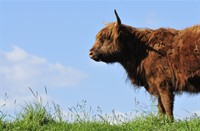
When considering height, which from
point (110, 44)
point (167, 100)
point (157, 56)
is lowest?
point (167, 100)

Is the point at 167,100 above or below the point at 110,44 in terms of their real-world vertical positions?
below

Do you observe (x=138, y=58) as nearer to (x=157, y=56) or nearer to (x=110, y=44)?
(x=157, y=56)

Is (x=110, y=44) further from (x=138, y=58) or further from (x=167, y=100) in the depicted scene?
(x=167, y=100)

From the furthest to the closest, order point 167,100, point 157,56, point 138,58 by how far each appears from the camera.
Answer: point 138,58
point 157,56
point 167,100

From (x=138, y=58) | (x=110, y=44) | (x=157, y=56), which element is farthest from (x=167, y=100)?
(x=110, y=44)

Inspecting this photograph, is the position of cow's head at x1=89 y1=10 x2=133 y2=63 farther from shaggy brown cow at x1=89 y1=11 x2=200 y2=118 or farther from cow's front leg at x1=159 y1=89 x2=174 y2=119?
cow's front leg at x1=159 y1=89 x2=174 y2=119

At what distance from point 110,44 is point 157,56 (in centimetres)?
119

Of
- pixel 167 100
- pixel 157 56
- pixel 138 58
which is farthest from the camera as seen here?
pixel 138 58

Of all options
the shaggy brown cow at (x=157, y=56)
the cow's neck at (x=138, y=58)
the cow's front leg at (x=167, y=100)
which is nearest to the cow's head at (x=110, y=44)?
the shaggy brown cow at (x=157, y=56)

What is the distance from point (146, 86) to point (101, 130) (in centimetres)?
228

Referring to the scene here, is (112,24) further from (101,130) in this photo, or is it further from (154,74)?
(101,130)

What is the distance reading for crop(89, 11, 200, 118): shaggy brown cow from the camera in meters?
9.04

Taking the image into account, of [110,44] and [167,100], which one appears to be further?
[110,44]

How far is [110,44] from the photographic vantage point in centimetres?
973
